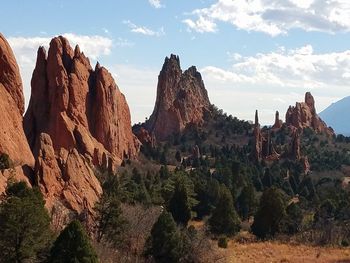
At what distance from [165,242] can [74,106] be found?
50.6 metres

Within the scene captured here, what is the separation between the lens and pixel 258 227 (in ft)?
185

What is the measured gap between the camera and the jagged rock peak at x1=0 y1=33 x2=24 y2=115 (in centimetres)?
6009

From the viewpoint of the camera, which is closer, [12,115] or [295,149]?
[12,115]

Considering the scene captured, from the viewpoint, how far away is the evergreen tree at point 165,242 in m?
38.2

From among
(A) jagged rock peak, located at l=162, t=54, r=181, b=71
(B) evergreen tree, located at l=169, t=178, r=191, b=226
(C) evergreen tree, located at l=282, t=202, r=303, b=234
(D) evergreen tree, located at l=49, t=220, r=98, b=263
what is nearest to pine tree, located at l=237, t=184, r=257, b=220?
(C) evergreen tree, located at l=282, t=202, r=303, b=234

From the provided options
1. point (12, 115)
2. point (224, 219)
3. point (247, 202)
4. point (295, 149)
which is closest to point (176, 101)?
point (295, 149)

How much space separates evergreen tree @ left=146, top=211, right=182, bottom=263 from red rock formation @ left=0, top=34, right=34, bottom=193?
1364 centimetres

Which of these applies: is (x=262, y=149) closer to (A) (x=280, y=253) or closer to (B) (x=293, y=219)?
(B) (x=293, y=219)

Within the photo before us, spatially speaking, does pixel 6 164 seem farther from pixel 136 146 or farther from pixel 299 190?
pixel 136 146

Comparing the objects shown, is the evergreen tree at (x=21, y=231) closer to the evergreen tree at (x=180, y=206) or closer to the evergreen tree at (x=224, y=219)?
the evergreen tree at (x=224, y=219)

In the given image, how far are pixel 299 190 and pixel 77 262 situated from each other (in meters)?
68.9

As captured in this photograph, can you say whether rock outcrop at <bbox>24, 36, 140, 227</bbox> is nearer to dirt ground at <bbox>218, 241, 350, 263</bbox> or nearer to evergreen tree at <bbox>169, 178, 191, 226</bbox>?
evergreen tree at <bbox>169, 178, 191, 226</bbox>

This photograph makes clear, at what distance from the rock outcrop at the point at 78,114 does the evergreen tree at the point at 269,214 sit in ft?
60.7

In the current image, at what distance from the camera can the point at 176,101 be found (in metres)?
154
